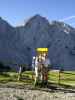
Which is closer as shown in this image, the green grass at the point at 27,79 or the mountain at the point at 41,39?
the green grass at the point at 27,79

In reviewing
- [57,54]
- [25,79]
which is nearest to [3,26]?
[57,54]

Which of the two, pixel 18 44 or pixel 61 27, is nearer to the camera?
pixel 18 44

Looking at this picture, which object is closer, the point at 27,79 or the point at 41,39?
the point at 27,79

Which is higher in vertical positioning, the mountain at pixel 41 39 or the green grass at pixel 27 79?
the mountain at pixel 41 39

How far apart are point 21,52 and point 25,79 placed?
7894 cm

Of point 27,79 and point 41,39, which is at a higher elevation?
point 41,39

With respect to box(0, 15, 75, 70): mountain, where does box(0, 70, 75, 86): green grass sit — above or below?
below

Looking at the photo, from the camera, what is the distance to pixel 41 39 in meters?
111

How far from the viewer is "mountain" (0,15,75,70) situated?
102 metres

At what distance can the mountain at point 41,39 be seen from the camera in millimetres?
101688

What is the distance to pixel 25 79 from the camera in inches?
993

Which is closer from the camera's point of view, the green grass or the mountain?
the green grass

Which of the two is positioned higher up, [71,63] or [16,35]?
[16,35]

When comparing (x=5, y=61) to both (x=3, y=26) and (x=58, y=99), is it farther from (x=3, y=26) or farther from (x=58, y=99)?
(x=58, y=99)
